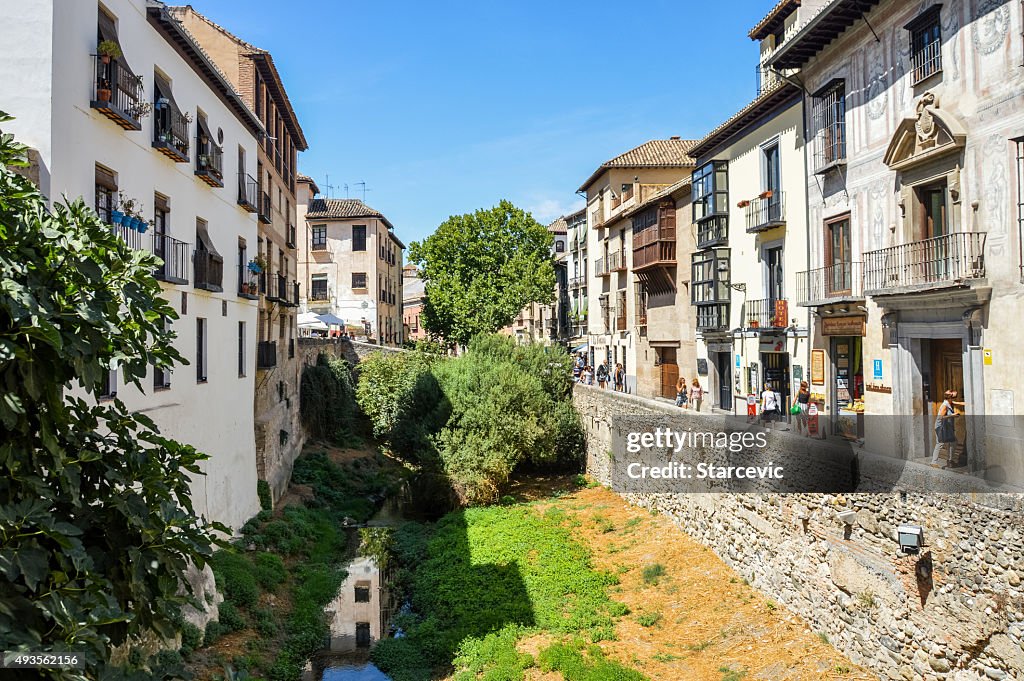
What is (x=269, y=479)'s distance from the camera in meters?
22.3

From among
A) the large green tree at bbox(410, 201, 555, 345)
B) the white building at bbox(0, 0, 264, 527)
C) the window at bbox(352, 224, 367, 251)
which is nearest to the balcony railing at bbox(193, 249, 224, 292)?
the white building at bbox(0, 0, 264, 527)

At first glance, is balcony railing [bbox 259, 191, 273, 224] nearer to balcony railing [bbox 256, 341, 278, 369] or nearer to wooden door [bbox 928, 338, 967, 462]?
balcony railing [bbox 256, 341, 278, 369]

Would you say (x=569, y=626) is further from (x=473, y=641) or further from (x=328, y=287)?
(x=328, y=287)

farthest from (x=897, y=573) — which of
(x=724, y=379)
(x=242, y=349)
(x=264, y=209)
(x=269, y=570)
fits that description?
(x=264, y=209)

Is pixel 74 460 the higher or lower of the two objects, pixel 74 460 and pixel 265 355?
the lower

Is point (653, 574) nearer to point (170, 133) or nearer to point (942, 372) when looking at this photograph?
point (942, 372)

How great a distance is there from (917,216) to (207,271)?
638 inches

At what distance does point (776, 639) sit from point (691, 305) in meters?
16.6

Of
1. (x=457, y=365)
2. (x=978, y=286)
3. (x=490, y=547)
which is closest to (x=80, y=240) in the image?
(x=978, y=286)

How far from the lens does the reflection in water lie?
15.3m

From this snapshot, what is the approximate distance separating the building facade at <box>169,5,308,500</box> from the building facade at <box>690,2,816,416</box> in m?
15.6

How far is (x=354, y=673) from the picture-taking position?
15.6 meters

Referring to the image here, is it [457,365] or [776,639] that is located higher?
[457,365]

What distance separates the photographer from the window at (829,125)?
17.4 meters
